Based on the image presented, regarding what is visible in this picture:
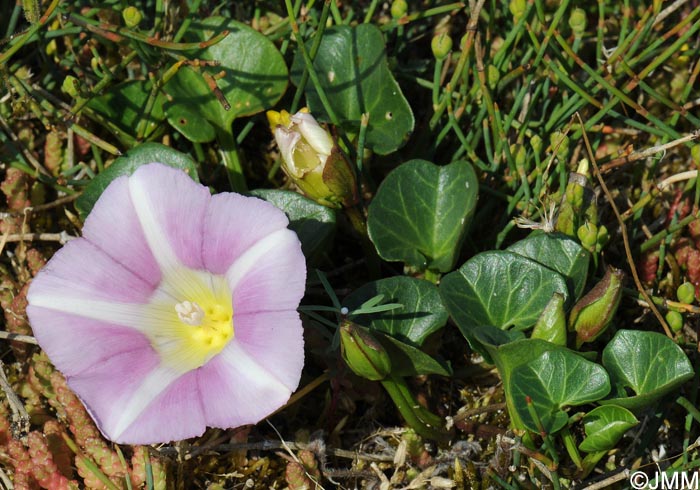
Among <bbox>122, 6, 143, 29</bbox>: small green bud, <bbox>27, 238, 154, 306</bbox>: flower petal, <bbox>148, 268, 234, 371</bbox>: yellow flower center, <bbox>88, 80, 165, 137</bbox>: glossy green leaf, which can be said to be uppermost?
<bbox>122, 6, 143, 29</bbox>: small green bud

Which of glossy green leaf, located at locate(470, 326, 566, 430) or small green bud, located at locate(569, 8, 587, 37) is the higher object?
small green bud, located at locate(569, 8, 587, 37)

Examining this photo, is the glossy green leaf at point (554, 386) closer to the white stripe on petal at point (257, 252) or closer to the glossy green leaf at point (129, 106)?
the white stripe on petal at point (257, 252)

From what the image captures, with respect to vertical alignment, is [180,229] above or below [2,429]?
above

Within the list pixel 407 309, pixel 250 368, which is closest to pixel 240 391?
pixel 250 368

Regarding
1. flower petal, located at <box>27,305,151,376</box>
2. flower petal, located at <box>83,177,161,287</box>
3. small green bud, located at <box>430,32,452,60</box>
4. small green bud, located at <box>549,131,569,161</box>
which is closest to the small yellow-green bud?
small green bud, located at <box>549,131,569,161</box>

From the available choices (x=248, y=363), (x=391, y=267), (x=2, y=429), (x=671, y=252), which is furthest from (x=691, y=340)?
(x=2, y=429)

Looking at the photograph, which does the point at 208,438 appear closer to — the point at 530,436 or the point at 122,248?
the point at 122,248

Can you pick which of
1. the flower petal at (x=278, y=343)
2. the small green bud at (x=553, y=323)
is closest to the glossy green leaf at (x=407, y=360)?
the small green bud at (x=553, y=323)

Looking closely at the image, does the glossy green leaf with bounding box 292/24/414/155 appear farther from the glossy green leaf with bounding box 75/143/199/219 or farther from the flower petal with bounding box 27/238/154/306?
the flower petal with bounding box 27/238/154/306
